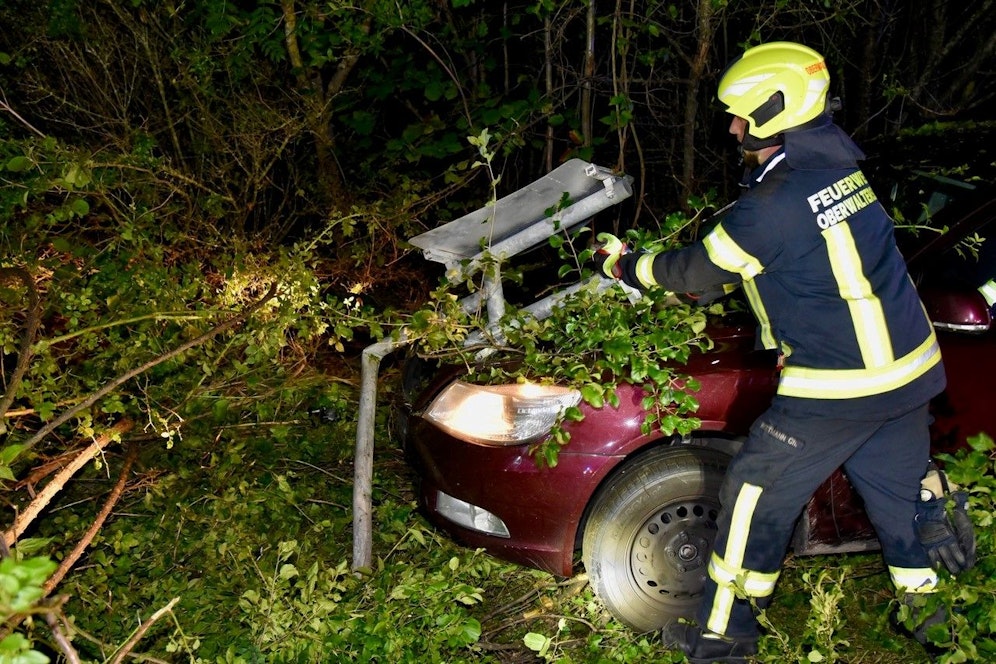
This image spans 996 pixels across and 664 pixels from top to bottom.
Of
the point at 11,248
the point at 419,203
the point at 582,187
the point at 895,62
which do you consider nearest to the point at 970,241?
the point at 582,187

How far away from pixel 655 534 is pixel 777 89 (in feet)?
5.16

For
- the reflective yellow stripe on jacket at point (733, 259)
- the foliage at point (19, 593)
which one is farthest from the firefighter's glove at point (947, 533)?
the foliage at point (19, 593)

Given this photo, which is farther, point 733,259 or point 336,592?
point 336,592

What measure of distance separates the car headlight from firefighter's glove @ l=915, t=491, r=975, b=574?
1222 mm

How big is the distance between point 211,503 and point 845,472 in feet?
9.84

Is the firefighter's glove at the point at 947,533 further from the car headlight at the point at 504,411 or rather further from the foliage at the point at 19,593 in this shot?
the foliage at the point at 19,593

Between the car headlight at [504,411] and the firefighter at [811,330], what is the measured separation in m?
0.55

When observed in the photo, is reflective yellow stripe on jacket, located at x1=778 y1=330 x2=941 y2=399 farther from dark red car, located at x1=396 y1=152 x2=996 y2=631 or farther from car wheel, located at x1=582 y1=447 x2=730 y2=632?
car wheel, located at x1=582 y1=447 x2=730 y2=632

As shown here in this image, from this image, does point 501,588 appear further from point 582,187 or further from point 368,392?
point 582,187

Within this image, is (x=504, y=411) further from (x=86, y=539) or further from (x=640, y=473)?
(x=86, y=539)

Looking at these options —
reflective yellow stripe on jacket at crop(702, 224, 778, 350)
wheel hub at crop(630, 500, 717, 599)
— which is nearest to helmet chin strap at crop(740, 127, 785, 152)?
reflective yellow stripe on jacket at crop(702, 224, 778, 350)

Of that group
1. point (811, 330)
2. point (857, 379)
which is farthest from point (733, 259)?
point (857, 379)

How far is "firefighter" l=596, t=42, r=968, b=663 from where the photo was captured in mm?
2492

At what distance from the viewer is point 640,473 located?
2885 millimetres
